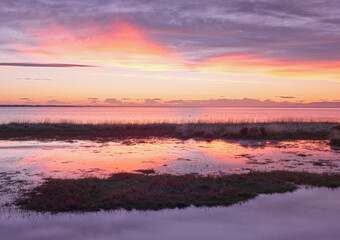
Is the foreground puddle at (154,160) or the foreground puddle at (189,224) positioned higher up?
the foreground puddle at (154,160)

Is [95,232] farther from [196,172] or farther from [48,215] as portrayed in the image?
[196,172]

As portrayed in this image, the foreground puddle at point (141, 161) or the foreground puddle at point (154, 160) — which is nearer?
the foreground puddle at point (141, 161)

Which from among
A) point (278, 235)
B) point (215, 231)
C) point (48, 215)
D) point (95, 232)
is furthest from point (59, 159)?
point (278, 235)

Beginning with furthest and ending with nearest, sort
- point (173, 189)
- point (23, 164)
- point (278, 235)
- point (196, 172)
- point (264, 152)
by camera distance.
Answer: point (264, 152) < point (23, 164) < point (196, 172) < point (173, 189) < point (278, 235)

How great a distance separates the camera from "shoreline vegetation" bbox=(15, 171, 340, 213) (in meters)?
10.1

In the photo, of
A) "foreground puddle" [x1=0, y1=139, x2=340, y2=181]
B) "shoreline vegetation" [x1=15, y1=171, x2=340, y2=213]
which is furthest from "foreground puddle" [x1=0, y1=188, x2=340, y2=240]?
"foreground puddle" [x1=0, y1=139, x2=340, y2=181]

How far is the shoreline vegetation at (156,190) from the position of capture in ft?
33.1

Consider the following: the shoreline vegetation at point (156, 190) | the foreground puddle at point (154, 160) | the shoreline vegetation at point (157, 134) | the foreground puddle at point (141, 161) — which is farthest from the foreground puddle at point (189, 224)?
the shoreline vegetation at point (157, 134)

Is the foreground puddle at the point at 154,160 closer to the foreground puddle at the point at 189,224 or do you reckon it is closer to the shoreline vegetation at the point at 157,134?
the foreground puddle at the point at 189,224

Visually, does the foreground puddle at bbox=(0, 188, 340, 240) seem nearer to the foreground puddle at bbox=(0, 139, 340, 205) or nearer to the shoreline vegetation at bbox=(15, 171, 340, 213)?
the shoreline vegetation at bbox=(15, 171, 340, 213)

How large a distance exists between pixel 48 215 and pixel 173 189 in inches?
172

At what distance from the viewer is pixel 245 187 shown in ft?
39.9

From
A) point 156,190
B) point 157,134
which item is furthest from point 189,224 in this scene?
point 157,134

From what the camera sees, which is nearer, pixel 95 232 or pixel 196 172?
pixel 95 232
